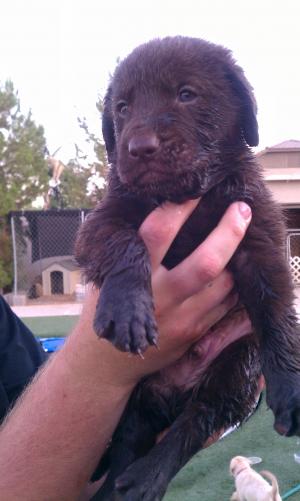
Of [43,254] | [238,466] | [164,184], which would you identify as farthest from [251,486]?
[43,254]

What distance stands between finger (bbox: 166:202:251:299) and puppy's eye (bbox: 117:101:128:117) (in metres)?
0.51

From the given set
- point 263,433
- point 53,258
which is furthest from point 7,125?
point 263,433

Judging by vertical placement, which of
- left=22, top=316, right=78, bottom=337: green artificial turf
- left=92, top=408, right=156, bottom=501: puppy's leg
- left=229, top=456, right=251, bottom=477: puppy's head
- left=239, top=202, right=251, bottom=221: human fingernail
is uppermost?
left=239, top=202, right=251, bottom=221: human fingernail

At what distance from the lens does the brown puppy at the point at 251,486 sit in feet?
10.9

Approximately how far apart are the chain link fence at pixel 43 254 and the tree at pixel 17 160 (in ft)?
9.50

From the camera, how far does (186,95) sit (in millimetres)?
1939

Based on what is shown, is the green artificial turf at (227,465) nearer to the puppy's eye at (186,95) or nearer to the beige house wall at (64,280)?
the puppy's eye at (186,95)

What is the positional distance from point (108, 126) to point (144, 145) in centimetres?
60

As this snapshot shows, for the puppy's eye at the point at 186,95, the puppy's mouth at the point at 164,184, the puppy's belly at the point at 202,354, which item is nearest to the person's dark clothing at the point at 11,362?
the puppy's belly at the point at 202,354

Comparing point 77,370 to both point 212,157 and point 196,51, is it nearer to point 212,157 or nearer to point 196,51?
point 212,157

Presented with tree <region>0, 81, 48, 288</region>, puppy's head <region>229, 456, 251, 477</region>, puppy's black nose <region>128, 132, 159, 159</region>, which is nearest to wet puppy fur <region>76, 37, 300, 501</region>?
puppy's black nose <region>128, 132, 159, 159</region>

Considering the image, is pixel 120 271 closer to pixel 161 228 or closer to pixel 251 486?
pixel 161 228

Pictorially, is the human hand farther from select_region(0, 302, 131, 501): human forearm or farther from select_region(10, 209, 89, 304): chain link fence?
select_region(10, 209, 89, 304): chain link fence

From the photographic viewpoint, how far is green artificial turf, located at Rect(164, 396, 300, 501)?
4012 millimetres
